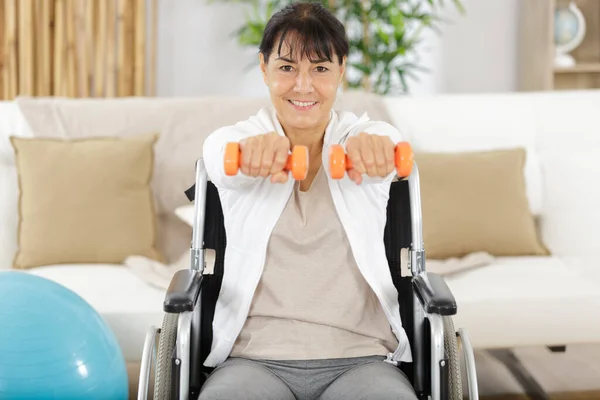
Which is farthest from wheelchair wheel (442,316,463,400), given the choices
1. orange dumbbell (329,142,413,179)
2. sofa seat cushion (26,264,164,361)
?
sofa seat cushion (26,264,164,361)

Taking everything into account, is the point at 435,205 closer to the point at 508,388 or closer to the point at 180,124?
the point at 508,388

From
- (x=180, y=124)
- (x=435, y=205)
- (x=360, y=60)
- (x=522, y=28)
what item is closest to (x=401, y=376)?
(x=435, y=205)

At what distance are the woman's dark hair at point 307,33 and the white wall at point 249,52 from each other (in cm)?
247

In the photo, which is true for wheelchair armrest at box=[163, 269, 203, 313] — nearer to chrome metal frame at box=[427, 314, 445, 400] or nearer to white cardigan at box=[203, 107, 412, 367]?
white cardigan at box=[203, 107, 412, 367]

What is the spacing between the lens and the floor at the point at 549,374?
92.4 inches

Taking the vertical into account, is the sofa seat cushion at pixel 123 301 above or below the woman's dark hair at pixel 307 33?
below

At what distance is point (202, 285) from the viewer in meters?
1.52

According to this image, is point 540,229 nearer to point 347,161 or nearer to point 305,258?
point 305,258

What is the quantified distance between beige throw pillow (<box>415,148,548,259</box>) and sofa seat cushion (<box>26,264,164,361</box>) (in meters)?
0.89

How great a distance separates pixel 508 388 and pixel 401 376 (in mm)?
1171

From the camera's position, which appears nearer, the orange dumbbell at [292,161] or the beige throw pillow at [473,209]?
the orange dumbbell at [292,161]

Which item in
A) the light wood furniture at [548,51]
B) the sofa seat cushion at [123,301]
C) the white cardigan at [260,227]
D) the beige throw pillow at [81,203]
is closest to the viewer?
the white cardigan at [260,227]

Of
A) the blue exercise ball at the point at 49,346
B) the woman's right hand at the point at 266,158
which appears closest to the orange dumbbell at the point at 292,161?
the woman's right hand at the point at 266,158

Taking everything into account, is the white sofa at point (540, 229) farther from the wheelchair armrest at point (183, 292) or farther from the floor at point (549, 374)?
the wheelchair armrest at point (183, 292)
